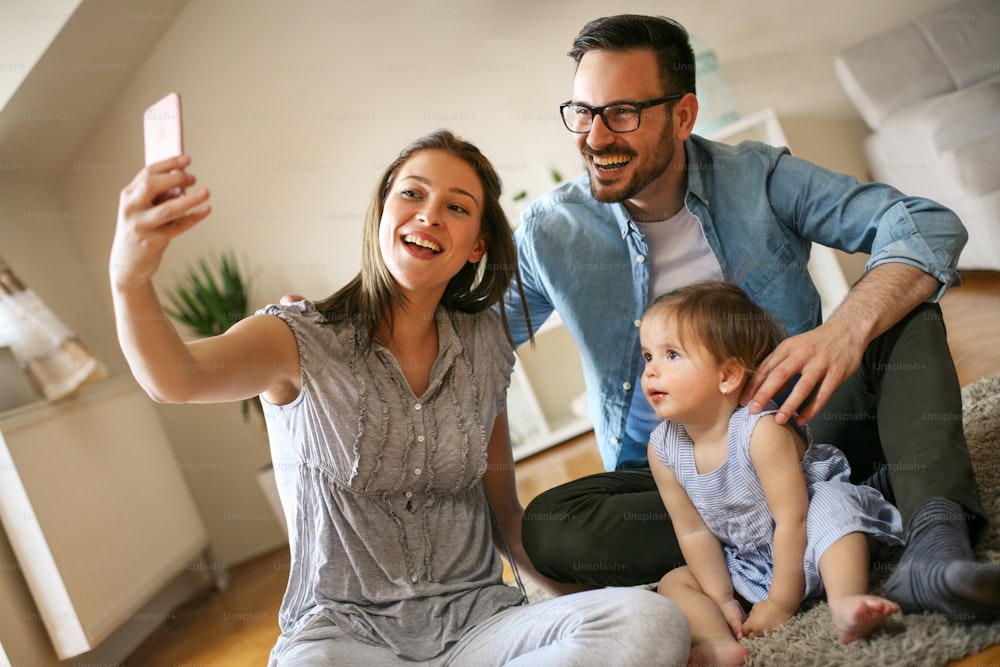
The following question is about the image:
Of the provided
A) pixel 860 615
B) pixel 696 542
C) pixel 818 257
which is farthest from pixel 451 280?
pixel 818 257

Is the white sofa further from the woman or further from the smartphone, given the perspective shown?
the smartphone

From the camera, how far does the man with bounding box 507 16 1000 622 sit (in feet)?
4.56

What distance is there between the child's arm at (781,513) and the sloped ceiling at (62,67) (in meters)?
2.51

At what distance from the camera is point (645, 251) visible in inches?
72.7

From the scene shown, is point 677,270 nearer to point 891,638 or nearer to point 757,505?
point 757,505

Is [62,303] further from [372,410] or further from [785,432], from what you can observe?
[785,432]

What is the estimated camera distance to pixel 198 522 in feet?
10.9

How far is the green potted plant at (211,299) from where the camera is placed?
3457mm

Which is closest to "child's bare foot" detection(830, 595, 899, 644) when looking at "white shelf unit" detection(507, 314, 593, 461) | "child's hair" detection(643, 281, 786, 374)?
"child's hair" detection(643, 281, 786, 374)

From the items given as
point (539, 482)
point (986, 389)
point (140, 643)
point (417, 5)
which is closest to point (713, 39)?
point (417, 5)

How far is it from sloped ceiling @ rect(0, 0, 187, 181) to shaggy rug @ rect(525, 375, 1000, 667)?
106 inches

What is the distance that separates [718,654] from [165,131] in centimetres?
103

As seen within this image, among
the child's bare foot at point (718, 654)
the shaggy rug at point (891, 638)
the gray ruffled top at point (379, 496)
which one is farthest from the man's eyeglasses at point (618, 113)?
the child's bare foot at point (718, 654)

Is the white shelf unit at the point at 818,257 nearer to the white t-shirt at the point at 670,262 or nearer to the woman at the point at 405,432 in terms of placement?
the white t-shirt at the point at 670,262
